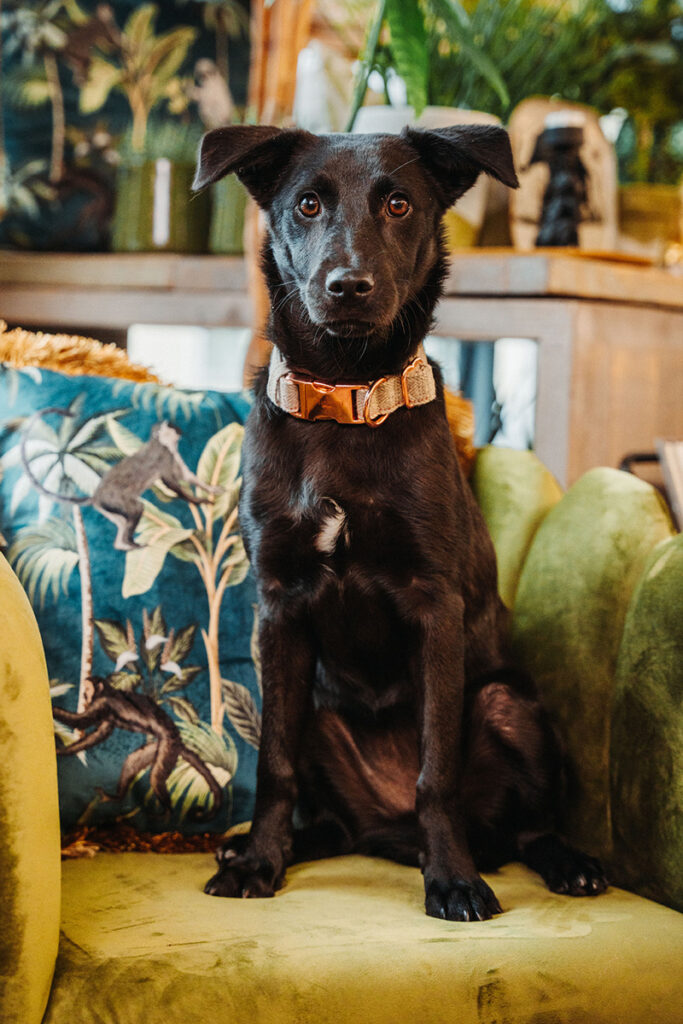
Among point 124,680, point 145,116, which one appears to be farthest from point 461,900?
point 145,116

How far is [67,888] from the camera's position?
45.2 inches

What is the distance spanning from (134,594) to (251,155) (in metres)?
0.59

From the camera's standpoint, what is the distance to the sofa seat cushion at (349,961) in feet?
3.07

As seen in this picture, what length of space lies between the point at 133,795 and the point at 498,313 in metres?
1.44

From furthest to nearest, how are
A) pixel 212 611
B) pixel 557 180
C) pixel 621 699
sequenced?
pixel 557 180
pixel 212 611
pixel 621 699

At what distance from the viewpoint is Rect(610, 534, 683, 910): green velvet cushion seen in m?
1.17

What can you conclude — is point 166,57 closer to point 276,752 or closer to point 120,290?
point 120,290

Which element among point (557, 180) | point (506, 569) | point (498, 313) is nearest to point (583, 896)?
point (506, 569)

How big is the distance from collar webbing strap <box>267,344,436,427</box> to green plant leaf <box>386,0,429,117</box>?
0.69 metres

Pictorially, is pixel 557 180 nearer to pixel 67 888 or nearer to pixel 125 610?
pixel 125 610

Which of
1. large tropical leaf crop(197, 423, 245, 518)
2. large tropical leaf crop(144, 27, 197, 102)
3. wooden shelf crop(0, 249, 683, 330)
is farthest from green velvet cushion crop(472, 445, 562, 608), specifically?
large tropical leaf crop(144, 27, 197, 102)

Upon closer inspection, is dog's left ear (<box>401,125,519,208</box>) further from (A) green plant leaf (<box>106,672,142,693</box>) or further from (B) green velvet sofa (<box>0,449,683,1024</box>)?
(A) green plant leaf (<box>106,672,142,693</box>)

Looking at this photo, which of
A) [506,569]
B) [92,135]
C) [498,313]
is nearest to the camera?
[506,569]

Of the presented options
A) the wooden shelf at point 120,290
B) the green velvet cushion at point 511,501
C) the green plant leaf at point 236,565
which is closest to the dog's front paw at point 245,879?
the green plant leaf at point 236,565
